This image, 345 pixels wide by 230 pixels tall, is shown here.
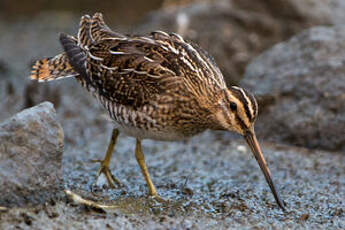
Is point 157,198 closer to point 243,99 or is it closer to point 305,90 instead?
point 243,99

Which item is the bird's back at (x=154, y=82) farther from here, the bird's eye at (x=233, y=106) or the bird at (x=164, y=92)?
the bird's eye at (x=233, y=106)

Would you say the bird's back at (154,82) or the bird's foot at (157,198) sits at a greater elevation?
the bird's back at (154,82)

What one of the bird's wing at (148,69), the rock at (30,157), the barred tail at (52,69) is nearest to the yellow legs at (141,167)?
the bird's wing at (148,69)

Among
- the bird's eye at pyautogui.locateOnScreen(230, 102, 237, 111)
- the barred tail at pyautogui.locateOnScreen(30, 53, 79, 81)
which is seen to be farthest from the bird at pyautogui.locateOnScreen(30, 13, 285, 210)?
the barred tail at pyautogui.locateOnScreen(30, 53, 79, 81)

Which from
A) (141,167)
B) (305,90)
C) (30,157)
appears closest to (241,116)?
(141,167)

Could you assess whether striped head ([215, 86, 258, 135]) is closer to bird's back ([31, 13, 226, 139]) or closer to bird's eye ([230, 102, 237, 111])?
bird's eye ([230, 102, 237, 111])

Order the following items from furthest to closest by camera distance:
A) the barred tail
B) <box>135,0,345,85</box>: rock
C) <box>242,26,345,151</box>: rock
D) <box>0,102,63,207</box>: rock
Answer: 1. <box>135,0,345,85</box>: rock
2. <box>242,26,345,151</box>: rock
3. the barred tail
4. <box>0,102,63,207</box>: rock

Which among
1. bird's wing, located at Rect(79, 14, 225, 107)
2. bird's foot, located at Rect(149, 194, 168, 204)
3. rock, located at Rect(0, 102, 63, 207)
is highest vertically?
bird's wing, located at Rect(79, 14, 225, 107)
